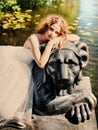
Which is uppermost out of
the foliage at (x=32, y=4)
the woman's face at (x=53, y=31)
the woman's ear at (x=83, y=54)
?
the woman's face at (x=53, y=31)

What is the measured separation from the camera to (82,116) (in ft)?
11.6

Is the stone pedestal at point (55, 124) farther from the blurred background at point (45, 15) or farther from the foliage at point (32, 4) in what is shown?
the foliage at point (32, 4)

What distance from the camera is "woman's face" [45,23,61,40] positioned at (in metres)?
3.68

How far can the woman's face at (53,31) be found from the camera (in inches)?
145

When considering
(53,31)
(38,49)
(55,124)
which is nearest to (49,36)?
(53,31)

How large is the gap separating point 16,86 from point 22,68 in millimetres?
162

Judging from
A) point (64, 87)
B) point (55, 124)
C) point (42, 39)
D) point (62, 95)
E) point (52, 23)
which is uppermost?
point (52, 23)

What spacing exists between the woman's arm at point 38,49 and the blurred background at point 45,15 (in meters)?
1.57

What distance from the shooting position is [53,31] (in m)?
3.68

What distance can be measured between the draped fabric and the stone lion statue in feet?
0.21

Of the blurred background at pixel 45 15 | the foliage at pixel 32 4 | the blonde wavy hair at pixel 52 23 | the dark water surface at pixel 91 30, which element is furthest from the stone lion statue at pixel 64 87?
the foliage at pixel 32 4

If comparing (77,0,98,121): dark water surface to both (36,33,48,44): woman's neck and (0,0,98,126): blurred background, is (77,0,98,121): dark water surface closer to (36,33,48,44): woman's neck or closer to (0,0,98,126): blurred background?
(0,0,98,126): blurred background

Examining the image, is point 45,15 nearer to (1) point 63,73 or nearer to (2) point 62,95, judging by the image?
(2) point 62,95

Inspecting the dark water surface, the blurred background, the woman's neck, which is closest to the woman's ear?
the woman's neck
